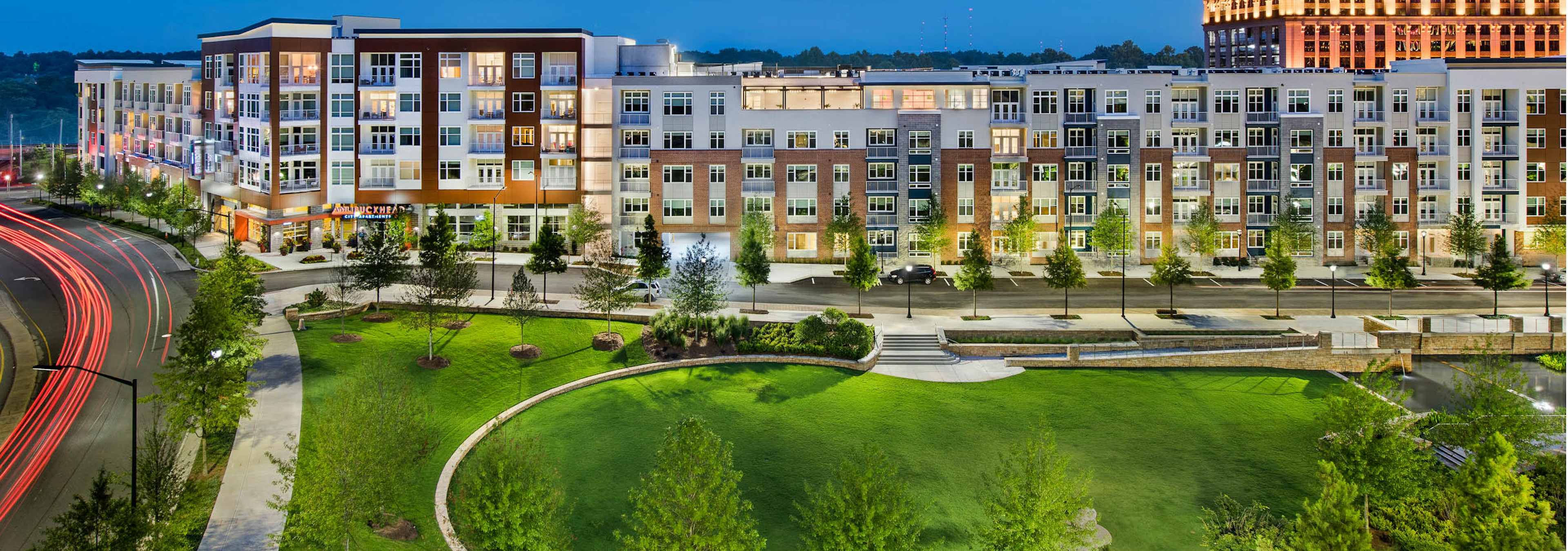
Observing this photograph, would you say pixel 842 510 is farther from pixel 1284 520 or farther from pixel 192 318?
pixel 192 318

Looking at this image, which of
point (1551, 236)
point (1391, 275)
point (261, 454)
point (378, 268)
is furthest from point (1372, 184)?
point (261, 454)

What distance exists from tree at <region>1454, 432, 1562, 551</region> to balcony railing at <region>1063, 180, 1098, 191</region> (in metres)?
49.4

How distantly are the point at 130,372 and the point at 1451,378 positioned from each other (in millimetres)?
59834

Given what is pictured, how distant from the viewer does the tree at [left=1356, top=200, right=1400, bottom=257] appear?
76938 millimetres

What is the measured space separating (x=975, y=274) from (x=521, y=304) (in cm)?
2426

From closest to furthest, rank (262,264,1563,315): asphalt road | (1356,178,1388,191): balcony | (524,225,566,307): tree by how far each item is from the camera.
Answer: (524,225,566,307): tree, (262,264,1563,315): asphalt road, (1356,178,1388,191): balcony

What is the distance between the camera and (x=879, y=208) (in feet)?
262

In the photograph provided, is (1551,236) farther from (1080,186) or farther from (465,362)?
(465,362)

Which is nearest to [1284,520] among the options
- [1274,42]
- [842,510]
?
[842,510]

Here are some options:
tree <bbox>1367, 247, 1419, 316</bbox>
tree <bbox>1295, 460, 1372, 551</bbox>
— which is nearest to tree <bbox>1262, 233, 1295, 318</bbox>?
tree <bbox>1367, 247, 1419, 316</bbox>

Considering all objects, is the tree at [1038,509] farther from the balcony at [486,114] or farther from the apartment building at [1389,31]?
the apartment building at [1389,31]

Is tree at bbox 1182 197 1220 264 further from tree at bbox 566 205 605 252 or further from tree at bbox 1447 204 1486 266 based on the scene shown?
tree at bbox 566 205 605 252

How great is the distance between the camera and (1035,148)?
80.0 metres

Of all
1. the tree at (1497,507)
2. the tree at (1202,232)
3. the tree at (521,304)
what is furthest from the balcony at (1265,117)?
the tree at (1497,507)
